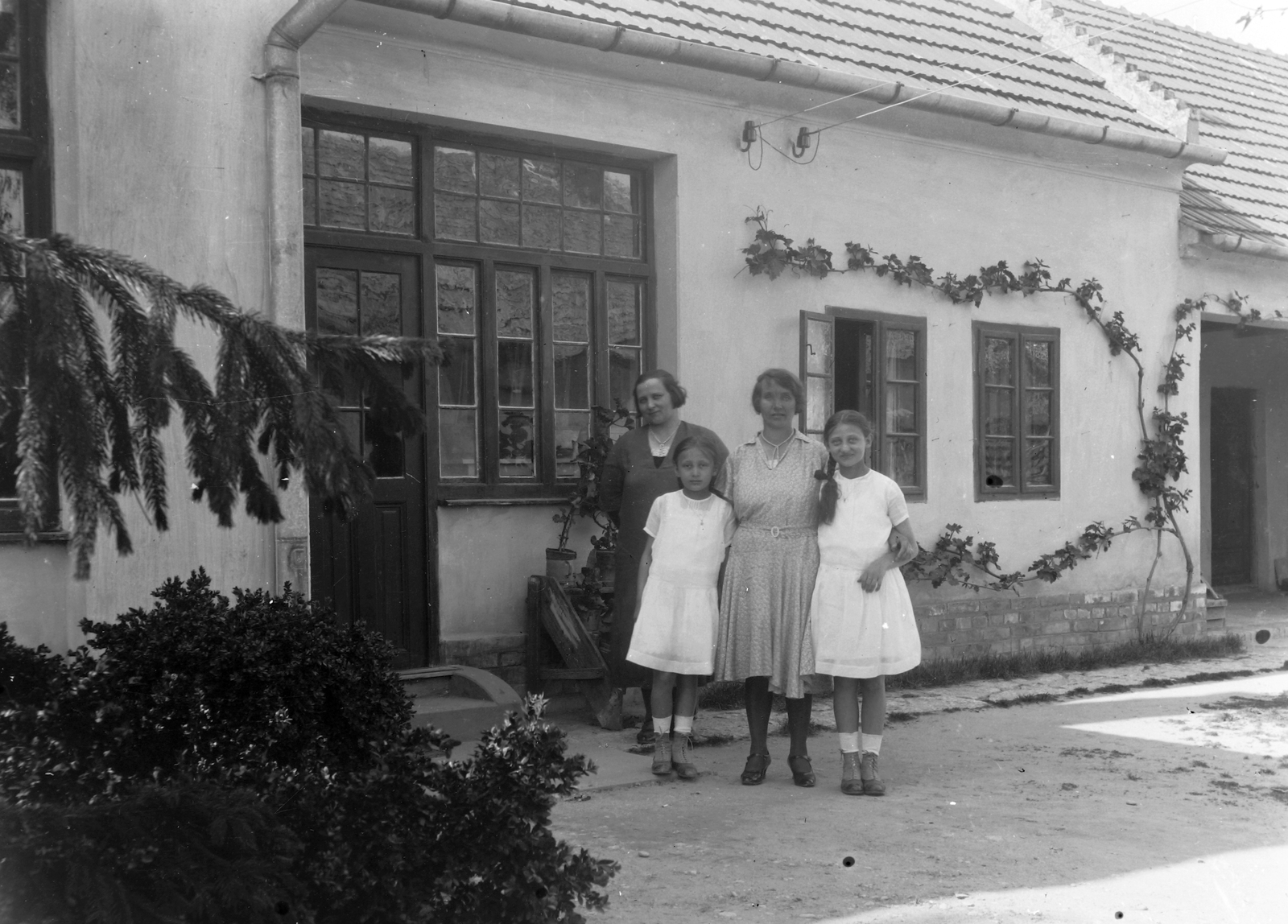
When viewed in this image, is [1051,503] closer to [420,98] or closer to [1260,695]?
[1260,695]

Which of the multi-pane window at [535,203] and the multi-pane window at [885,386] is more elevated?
the multi-pane window at [535,203]

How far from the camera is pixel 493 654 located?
301 inches

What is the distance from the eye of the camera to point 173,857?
3.00m

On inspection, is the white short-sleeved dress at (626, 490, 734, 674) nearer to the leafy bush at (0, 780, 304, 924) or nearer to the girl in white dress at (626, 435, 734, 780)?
the girl in white dress at (626, 435, 734, 780)

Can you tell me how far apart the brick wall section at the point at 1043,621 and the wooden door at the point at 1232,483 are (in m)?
3.39

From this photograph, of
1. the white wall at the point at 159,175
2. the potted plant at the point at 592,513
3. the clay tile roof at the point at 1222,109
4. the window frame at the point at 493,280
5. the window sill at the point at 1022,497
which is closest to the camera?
the white wall at the point at 159,175

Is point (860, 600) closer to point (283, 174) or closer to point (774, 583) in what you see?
point (774, 583)

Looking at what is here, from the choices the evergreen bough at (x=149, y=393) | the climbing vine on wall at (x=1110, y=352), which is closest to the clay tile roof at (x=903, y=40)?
the climbing vine on wall at (x=1110, y=352)

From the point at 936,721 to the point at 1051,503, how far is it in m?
3.18

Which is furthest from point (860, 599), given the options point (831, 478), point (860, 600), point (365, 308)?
point (365, 308)

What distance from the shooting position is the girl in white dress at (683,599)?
6148 mm

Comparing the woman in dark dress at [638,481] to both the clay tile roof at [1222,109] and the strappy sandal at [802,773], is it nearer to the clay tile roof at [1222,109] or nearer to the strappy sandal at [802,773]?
the strappy sandal at [802,773]

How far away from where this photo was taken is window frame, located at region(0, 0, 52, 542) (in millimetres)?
5980

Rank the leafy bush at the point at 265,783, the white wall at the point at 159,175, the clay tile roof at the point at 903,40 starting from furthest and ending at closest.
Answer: the clay tile roof at the point at 903,40
the white wall at the point at 159,175
the leafy bush at the point at 265,783
